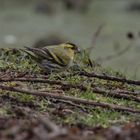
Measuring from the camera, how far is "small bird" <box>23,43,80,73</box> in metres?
8.20

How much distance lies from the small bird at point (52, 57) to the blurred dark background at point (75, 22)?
937 centimetres

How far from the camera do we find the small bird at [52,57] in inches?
323

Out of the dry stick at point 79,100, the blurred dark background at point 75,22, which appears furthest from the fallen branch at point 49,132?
the blurred dark background at point 75,22

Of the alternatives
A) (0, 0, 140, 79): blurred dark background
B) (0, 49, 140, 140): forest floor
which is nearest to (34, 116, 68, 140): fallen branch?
(0, 49, 140, 140): forest floor

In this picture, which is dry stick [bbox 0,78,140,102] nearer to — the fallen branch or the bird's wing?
the bird's wing

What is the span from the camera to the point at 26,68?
830cm

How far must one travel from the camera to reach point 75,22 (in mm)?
21828

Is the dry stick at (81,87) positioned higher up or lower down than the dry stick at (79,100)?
higher up

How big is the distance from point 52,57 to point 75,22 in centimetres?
1358

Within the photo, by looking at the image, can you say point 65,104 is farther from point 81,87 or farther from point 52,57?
point 52,57

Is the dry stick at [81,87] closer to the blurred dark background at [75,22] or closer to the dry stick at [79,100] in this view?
the dry stick at [79,100]

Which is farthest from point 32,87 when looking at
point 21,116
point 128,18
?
point 128,18

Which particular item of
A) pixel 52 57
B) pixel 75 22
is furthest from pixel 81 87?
pixel 75 22

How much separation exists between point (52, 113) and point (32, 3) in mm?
17352
